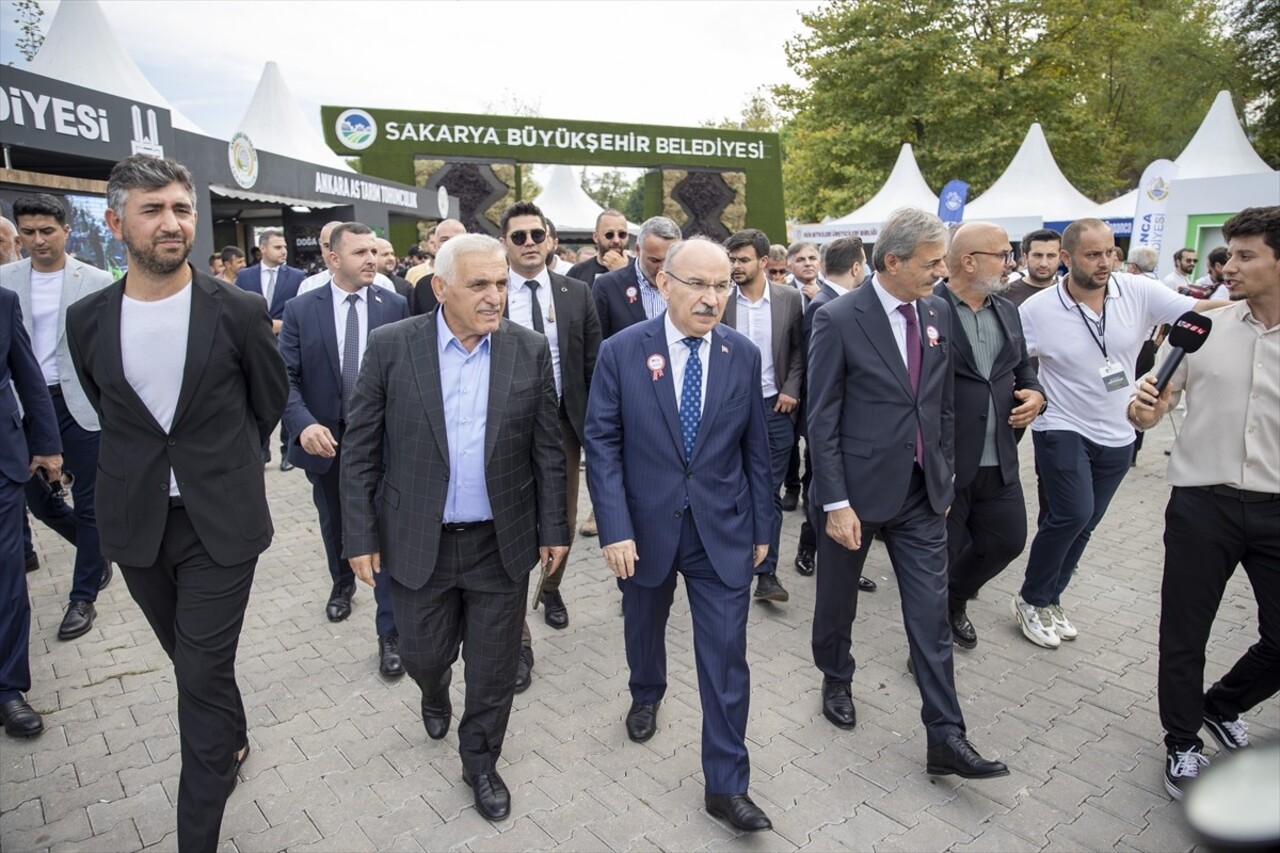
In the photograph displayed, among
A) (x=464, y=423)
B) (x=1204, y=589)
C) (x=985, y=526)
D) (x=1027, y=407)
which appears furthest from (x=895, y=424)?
(x=464, y=423)

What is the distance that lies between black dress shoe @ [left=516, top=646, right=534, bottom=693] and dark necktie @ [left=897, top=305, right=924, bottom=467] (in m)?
2.19

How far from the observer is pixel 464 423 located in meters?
3.08

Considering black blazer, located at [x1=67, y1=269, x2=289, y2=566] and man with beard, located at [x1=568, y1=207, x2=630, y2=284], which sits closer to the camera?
black blazer, located at [x1=67, y1=269, x2=289, y2=566]

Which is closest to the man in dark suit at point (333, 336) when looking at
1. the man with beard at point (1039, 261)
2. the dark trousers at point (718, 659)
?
the dark trousers at point (718, 659)

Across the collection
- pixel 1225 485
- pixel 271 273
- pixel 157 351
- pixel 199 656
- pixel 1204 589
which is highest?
pixel 271 273

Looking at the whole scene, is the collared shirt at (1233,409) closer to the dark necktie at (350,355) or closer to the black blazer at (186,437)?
the black blazer at (186,437)

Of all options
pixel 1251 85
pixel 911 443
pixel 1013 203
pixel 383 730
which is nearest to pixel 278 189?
pixel 383 730

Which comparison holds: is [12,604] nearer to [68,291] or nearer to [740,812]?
[68,291]

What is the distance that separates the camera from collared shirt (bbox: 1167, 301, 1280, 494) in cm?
302

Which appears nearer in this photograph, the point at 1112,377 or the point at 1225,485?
the point at 1225,485

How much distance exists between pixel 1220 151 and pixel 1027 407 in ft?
59.9

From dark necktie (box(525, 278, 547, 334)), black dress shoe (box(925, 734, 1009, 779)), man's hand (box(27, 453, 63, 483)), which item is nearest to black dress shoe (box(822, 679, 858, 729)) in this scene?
black dress shoe (box(925, 734, 1009, 779))

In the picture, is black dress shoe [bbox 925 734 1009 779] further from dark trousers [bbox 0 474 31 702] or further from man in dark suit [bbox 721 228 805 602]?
dark trousers [bbox 0 474 31 702]

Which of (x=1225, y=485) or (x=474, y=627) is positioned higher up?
(x=1225, y=485)
